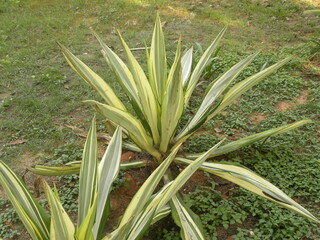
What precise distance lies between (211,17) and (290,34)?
4.45 feet

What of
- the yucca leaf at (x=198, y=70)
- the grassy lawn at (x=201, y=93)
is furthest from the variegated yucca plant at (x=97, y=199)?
the yucca leaf at (x=198, y=70)

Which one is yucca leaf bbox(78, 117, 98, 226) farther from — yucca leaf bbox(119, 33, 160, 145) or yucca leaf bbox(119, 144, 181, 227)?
yucca leaf bbox(119, 33, 160, 145)

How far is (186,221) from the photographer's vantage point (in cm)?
216

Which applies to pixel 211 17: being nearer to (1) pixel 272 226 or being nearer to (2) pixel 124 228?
(1) pixel 272 226

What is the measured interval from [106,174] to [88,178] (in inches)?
6.3

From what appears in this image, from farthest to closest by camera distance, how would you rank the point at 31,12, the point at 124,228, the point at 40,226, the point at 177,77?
the point at 31,12
the point at 177,77
the point at 40,226
the point at 124,228

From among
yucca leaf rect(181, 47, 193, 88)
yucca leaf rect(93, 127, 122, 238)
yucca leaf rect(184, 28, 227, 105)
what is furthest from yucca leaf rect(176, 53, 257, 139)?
yucca leaf rect(93, 127, 122, 238)

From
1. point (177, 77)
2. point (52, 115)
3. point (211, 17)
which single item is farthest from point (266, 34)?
point (177, 77)

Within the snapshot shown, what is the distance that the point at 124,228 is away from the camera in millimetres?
1532

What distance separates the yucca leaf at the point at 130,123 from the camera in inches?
94.1

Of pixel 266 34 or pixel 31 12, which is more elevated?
pixel 31 12

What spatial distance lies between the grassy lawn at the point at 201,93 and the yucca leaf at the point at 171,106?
1.44ft

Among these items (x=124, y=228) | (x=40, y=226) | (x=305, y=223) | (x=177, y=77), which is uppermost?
(x=177, y=77)

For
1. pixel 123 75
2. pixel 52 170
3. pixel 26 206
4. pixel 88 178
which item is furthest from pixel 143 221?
pixel 123 75
